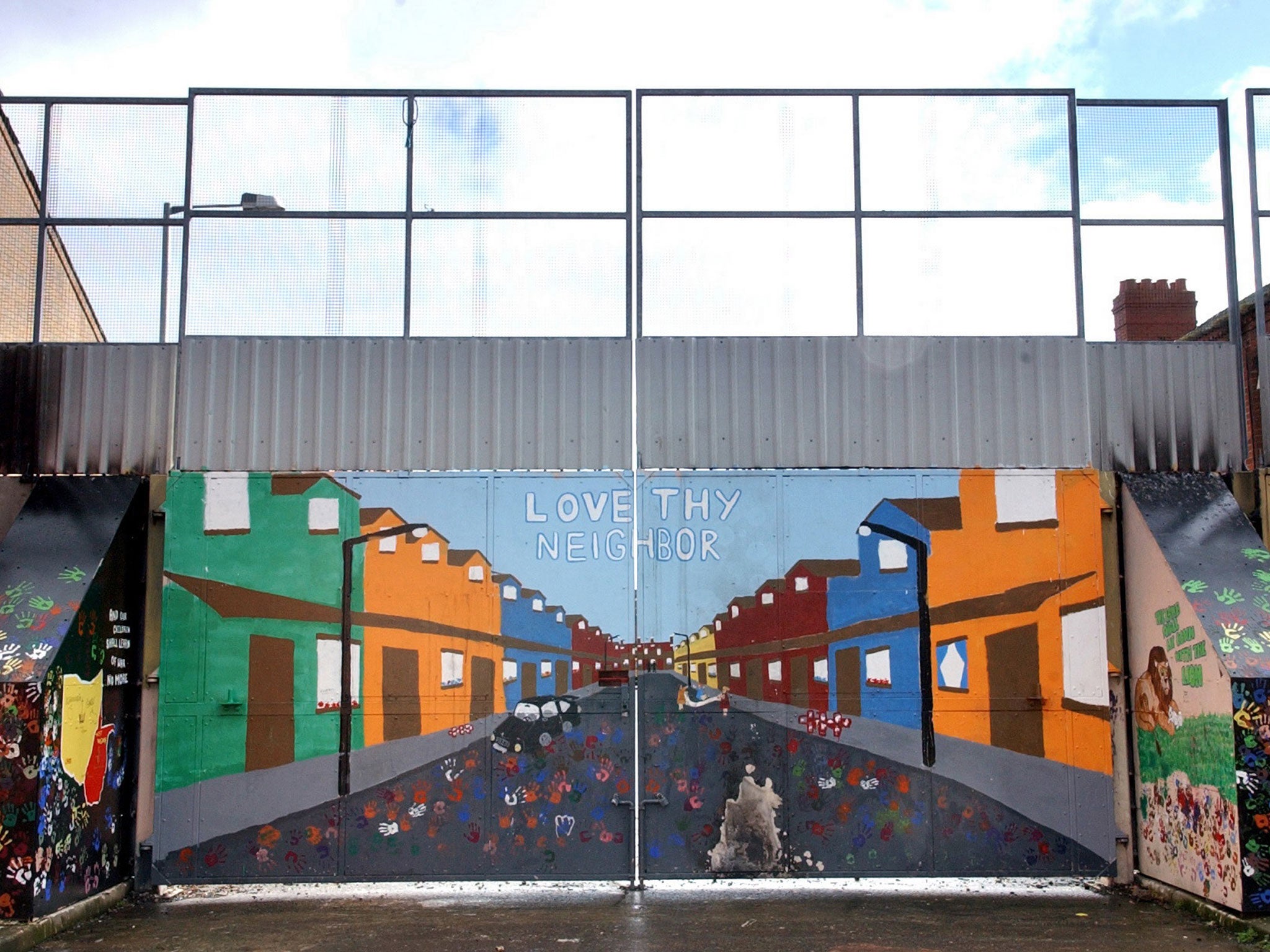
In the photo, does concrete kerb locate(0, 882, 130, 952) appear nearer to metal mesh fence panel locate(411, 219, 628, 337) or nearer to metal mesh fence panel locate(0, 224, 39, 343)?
metal mesh fence panel locate(0, 224, 39, 343)

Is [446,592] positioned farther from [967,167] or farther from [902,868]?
[967,167]

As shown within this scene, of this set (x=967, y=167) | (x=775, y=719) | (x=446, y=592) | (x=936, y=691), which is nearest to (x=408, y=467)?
(x=446, y=592)

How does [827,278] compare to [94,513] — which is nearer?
[94,513]

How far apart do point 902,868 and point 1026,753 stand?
4.21 feet

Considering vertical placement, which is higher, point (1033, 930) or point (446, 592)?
point (446, 592)

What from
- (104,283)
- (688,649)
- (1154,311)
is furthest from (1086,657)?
(104,283)

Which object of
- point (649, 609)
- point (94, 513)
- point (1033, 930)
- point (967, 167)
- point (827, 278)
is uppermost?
point (967, 167)

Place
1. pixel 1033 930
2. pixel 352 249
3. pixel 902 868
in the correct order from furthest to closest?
A: pixel 352 249
pixel 902 868
pixel 1033 930

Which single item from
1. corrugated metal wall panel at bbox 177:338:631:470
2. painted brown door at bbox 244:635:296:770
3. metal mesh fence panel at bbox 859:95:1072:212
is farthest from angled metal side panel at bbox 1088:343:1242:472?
painted brown door at bbox 244:635:296:770

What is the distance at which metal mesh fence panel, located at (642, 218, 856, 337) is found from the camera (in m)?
8.95

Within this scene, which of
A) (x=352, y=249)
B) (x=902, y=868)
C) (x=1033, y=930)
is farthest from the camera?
(x=352, y=249)

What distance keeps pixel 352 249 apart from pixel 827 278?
391cm

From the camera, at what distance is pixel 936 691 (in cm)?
843

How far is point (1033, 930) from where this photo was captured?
7145 millimetres
